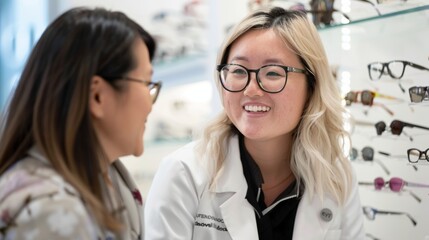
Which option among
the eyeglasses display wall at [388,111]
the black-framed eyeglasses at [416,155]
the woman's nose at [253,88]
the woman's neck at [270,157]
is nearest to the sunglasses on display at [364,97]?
the eyeglasses display wall at [388,111]

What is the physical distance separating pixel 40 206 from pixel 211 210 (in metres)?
0.74

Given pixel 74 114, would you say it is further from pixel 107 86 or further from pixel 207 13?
pixel 207 13

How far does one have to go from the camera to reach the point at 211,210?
1.48 metres

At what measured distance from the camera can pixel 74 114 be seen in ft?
2.84

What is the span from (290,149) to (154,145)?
105cm

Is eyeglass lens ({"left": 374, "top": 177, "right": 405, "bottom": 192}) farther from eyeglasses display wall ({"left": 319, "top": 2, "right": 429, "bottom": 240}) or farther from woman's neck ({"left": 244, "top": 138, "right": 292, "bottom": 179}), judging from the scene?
woman's neck ({"left": 244, "top": 138, "right": 292, "bottom": 179})

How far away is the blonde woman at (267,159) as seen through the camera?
4.76ft

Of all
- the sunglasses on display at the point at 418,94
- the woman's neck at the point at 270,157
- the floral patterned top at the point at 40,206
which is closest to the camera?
the floral patterned top at the point at 40,206

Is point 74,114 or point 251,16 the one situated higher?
point 251,16

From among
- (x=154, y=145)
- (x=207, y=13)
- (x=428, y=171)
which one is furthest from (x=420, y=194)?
(x=154, y=145)

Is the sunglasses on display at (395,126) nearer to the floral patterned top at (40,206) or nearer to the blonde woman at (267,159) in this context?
the blonde woman at (267,159)

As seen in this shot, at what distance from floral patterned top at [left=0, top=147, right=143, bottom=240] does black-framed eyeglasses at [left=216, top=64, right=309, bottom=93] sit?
2.26ft

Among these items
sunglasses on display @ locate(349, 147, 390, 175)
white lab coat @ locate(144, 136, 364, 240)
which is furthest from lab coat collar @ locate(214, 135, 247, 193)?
sunglasses on display @ locate(349, 147, 390, 175)

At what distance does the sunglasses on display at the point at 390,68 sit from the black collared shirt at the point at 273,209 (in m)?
0.41
